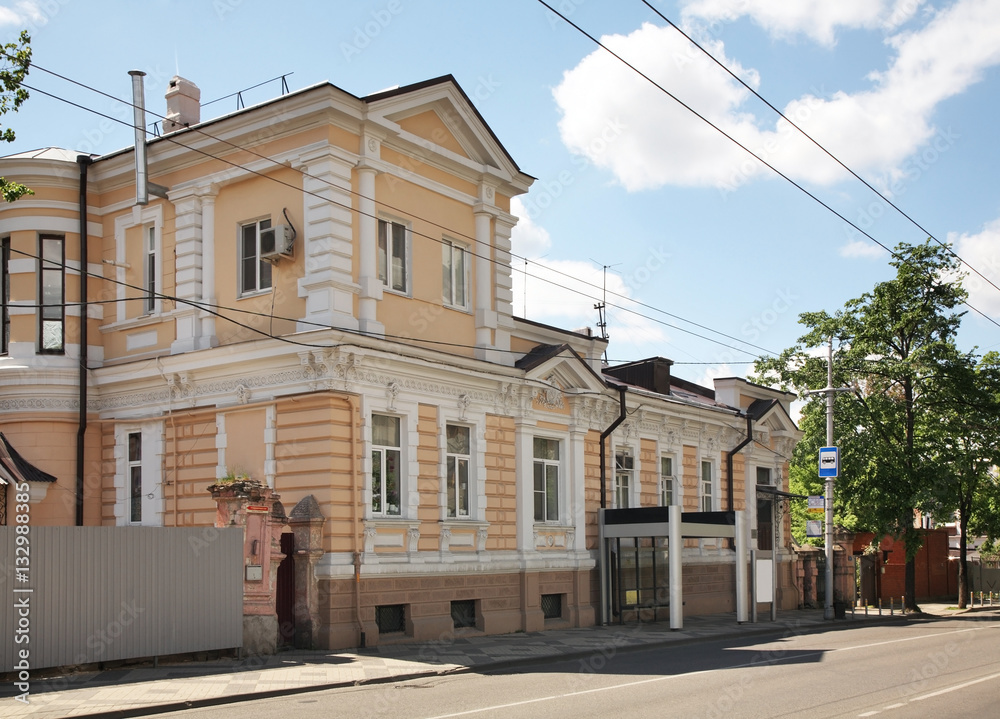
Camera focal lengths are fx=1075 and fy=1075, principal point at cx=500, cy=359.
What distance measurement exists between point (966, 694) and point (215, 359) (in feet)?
46.0

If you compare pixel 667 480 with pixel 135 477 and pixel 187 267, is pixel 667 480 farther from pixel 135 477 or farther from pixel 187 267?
pixel 187 267

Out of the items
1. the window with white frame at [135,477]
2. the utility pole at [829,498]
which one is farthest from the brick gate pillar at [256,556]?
the utility pole at [829,498]

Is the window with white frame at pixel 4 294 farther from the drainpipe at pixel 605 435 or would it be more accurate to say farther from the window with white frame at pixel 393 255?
the drainpipe at pixel 605 435

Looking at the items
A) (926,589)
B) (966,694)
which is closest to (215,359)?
(966,694)

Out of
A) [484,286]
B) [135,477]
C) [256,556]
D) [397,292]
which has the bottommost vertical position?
[256,556]

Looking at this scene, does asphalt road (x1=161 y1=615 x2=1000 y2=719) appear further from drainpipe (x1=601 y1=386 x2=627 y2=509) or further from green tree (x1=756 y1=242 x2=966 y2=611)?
green tree (x1=756 y1=242 x2=966 y2=611)

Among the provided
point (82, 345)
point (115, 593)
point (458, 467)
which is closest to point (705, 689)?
point (115, 593)

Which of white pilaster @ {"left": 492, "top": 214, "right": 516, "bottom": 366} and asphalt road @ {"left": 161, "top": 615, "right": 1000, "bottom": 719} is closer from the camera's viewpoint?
asphalt road @ {"left": 161, "top": 615, "right": 1000, "bottom": 719}

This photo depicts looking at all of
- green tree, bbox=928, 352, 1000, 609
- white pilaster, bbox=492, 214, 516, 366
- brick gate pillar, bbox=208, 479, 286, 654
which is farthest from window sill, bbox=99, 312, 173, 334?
green tree, bbox=928, 352, 1000, 609

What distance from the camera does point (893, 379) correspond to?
111 feet

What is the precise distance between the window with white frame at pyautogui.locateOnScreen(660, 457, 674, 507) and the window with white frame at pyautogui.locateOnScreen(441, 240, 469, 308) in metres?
9.20

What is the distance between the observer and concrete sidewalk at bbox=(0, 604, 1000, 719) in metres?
12.7

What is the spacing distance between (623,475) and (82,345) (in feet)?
44.5

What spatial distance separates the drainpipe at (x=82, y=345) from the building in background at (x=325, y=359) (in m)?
0.06
